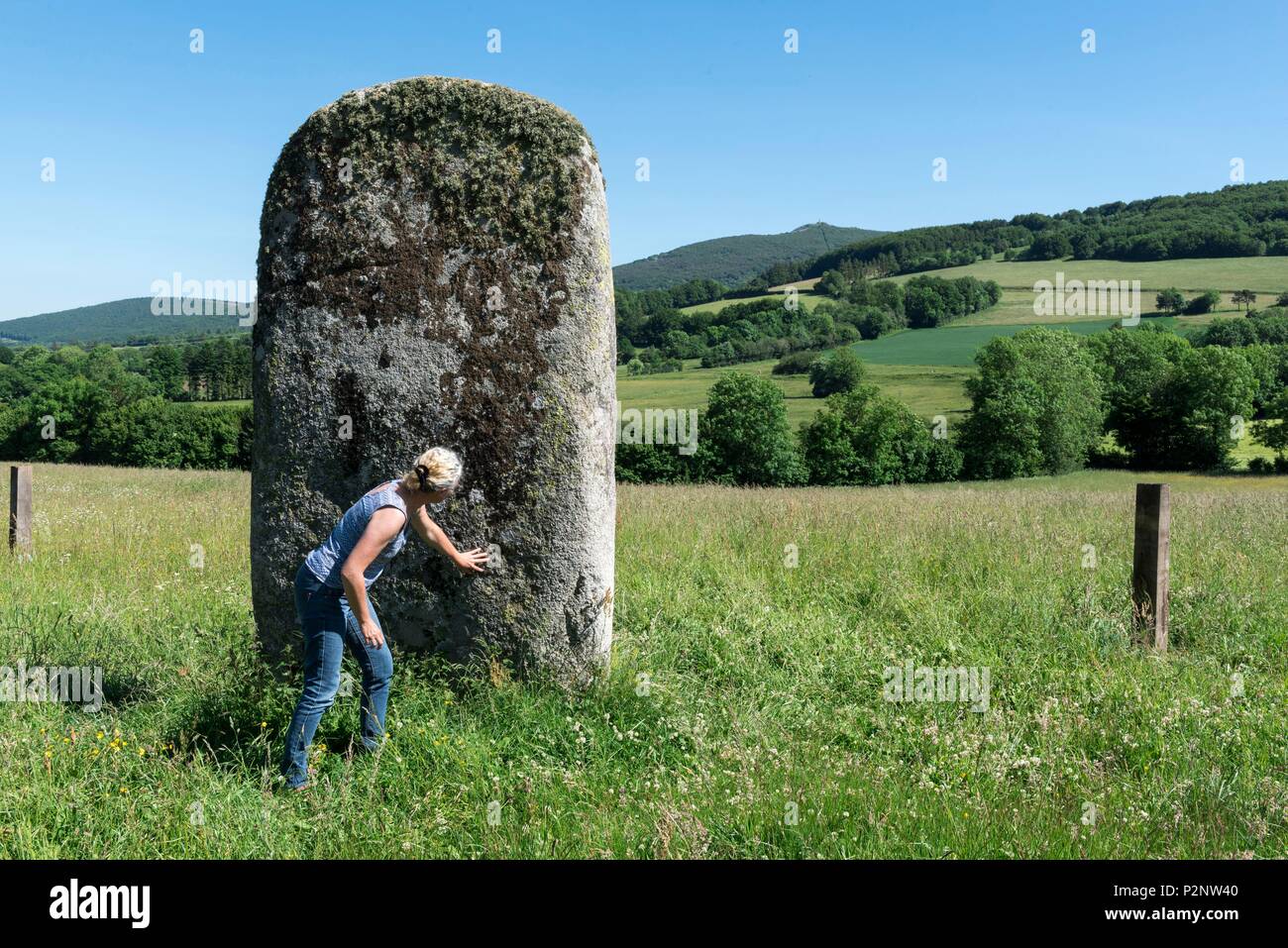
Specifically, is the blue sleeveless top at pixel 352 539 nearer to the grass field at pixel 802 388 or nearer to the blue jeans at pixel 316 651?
the blue jeans at pixel 316 651

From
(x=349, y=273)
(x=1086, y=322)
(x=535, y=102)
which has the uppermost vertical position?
(x=1086, y=322)

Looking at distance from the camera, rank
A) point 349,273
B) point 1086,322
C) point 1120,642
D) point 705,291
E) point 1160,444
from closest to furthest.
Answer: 1. point 349,273
2. point 1120,642
3. point 1160,444
4. point 1086,322
5. point 705,291

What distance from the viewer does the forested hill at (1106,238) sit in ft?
374

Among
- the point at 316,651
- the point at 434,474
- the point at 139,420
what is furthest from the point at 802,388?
the point at 316,651

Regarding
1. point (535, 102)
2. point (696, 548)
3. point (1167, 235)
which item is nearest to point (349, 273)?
point (535, 102)

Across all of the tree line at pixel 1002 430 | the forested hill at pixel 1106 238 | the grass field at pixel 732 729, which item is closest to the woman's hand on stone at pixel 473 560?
the grass field at pixel 732 729

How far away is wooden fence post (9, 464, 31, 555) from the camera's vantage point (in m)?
8.72

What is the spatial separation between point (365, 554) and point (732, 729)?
2133 mm

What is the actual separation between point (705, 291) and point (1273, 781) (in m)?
111

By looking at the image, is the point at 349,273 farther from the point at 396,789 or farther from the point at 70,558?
the point at 70,558

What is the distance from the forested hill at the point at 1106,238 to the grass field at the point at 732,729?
117 m
